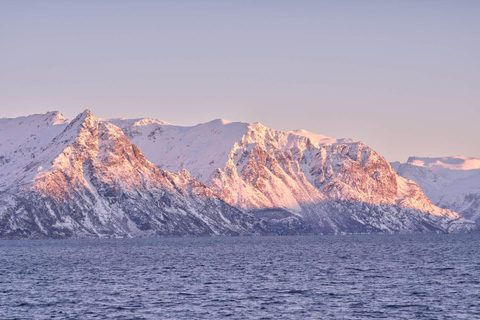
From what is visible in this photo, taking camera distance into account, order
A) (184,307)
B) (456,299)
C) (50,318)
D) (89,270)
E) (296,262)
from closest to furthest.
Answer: (50,318) < (184,307) < (456,299) < (89,270) < (296,262)

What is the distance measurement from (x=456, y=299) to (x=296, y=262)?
261 feet

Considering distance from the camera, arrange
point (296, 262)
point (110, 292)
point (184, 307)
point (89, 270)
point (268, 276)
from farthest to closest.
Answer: point (296, 262)
point (89, 270)
point (268, 276)
point (110, 292)
point (184, 307)

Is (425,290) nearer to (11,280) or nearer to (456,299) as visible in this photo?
(456,299)

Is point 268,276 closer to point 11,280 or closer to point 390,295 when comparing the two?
point 390,295

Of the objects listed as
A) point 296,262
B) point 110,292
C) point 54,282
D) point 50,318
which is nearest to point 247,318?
point 50,318

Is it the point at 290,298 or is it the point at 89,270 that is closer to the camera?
the point at 290,298

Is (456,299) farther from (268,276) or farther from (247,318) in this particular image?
(268,276)

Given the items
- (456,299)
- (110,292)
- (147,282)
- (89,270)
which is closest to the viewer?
(456,299)

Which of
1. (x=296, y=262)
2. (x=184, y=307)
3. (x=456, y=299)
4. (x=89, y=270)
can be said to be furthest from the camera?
(x=296, y=262)

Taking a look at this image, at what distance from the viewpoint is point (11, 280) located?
138m

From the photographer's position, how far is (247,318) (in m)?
93.7

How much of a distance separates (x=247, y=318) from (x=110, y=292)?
31298mm

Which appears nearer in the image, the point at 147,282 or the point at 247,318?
the point at 247,318

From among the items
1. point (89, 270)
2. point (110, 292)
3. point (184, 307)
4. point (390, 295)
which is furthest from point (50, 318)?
point (89, 270)
